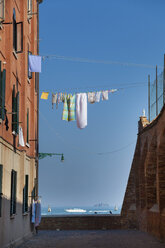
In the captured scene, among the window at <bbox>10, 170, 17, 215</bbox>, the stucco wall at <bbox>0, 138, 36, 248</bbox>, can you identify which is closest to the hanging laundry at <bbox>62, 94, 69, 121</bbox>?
the stucco wall at <bbox>0, 138, 36, 248</bbox>

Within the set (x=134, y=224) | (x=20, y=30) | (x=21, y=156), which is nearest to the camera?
(x=20, y=30)

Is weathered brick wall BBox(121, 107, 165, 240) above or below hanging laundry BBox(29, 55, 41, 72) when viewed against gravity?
below

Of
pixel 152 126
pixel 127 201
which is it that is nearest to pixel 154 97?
pixel 152 126

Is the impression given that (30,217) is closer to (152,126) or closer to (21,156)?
(21,156)

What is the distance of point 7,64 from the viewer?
16625 mm

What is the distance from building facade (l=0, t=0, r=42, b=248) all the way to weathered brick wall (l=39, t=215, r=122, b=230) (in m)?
5.80

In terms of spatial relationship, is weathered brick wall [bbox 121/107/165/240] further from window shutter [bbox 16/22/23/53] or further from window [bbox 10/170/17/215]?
window [bbox 10/170/17/215]

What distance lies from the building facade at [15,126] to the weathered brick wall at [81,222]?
5.80 m

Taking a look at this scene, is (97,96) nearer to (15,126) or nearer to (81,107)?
(81,107)

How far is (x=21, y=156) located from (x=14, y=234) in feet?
11.2

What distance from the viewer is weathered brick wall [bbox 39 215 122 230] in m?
28.9

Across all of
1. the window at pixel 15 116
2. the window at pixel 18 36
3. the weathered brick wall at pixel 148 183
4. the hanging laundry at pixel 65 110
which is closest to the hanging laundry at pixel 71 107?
the hanging laundry at pixel 65 110

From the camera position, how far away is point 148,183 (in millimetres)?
25406

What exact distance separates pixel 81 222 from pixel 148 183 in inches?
232
